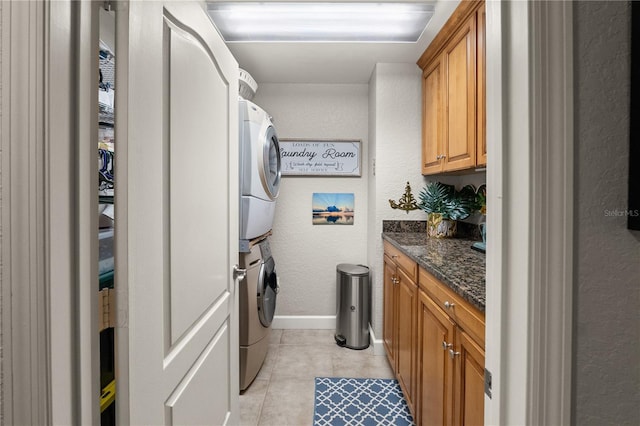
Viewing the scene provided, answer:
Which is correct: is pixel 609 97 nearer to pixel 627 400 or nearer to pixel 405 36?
pixel 627 400

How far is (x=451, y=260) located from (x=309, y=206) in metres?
1.80

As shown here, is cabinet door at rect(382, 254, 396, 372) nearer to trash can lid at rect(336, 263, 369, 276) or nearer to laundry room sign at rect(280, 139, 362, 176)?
trash can lid at rect(336, 263, 369, 276)

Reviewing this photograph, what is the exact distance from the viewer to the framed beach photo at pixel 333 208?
10.3 feet

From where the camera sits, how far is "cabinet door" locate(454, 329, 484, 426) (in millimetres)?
950

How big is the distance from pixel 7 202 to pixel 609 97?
976mm

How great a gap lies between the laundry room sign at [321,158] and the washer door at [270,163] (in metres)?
0.53

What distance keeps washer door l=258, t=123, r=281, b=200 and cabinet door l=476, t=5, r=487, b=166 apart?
4.32 feet

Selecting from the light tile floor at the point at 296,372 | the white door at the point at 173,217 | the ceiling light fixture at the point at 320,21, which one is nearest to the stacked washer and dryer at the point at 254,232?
the light tile floor at the point at 296,372

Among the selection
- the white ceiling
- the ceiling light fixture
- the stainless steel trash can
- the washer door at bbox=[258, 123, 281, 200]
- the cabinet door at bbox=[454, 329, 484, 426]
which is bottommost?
the stainless steel trash can

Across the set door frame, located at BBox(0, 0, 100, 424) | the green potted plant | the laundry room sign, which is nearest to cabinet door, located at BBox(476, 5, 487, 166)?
the green potted plant

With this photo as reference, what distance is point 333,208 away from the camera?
3129 mm

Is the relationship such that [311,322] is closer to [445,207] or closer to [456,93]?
[445,207]

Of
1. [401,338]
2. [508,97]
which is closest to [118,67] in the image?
[508,97]

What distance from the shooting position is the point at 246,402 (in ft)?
6.47
